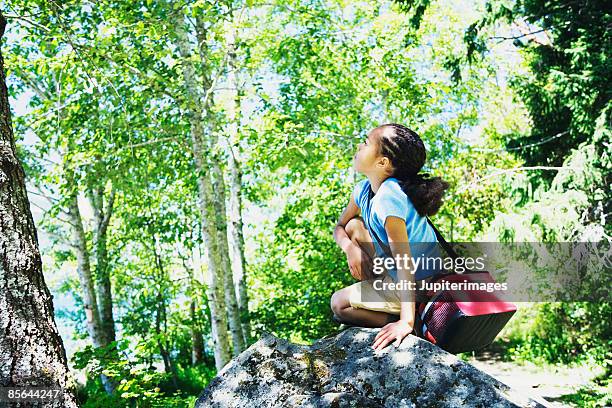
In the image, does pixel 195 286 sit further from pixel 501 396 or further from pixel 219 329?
pixel 501 396

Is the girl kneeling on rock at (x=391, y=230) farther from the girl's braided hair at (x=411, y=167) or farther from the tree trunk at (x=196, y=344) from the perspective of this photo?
the tree trunk at (x=196, y=344)

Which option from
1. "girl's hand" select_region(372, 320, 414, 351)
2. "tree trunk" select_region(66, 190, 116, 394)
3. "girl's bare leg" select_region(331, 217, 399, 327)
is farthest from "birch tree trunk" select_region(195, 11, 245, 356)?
"girl's hand" select_region(372, 320, 414, 351)

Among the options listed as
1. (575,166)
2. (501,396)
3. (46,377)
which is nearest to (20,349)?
(46,377)

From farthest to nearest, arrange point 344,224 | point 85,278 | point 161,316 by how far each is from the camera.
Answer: point 161,316 → point 85,278 → point 344,224

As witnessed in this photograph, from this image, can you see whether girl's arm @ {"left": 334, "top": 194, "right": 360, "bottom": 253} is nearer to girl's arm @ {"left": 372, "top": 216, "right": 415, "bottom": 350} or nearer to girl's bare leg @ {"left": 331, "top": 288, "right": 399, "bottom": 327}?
girl's bare leg @ {"left": 331, "top": 288, "right": 399, "bottom": 327}

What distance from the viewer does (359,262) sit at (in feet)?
9.48

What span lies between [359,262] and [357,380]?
628 millimetres

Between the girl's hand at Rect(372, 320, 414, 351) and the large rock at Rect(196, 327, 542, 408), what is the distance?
26mm

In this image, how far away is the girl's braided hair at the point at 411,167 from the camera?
2734 millimetres

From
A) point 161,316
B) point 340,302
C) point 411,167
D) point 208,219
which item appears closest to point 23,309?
point 340,302

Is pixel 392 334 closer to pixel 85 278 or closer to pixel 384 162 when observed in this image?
pixel 384 162

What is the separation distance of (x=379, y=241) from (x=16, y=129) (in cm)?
928

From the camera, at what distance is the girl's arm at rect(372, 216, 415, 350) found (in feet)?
8.30

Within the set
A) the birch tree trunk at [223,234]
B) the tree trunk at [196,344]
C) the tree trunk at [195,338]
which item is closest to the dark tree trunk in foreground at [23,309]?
the birch tree trunk at [223,234]
